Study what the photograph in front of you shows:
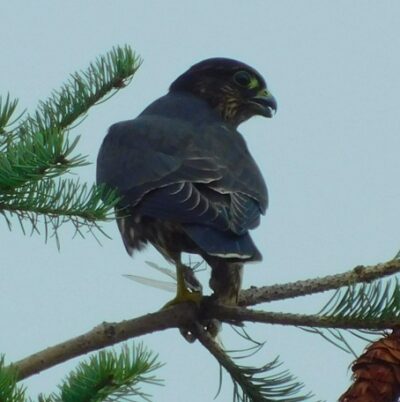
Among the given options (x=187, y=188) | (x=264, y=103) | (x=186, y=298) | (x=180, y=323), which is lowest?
(x=180, y=323)

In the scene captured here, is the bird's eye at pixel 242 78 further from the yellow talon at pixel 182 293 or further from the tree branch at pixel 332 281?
the tree branch at pixel 332 281

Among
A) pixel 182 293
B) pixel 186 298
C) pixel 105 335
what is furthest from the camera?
pixel 182 293

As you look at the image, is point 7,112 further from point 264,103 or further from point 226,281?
point 264,103

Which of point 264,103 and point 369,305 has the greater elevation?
point 264,103

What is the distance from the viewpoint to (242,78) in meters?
5.91

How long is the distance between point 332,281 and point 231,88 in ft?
9.51

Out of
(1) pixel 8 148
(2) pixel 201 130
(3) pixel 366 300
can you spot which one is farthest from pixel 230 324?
(2) pixel 201 130

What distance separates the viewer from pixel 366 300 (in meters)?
2.82

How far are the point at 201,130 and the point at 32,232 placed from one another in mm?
2514

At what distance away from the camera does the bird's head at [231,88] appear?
230 inches

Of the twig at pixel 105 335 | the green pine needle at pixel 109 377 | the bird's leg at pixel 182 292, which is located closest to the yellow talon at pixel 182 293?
the bird's leg at pixel 182 292

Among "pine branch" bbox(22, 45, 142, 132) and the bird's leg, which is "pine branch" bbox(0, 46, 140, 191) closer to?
"pine branch" bbox(22, 45, 142, 132)

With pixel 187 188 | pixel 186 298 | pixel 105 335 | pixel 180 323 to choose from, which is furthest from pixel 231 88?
pixel 105 335

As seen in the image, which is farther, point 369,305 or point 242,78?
point 242,78
